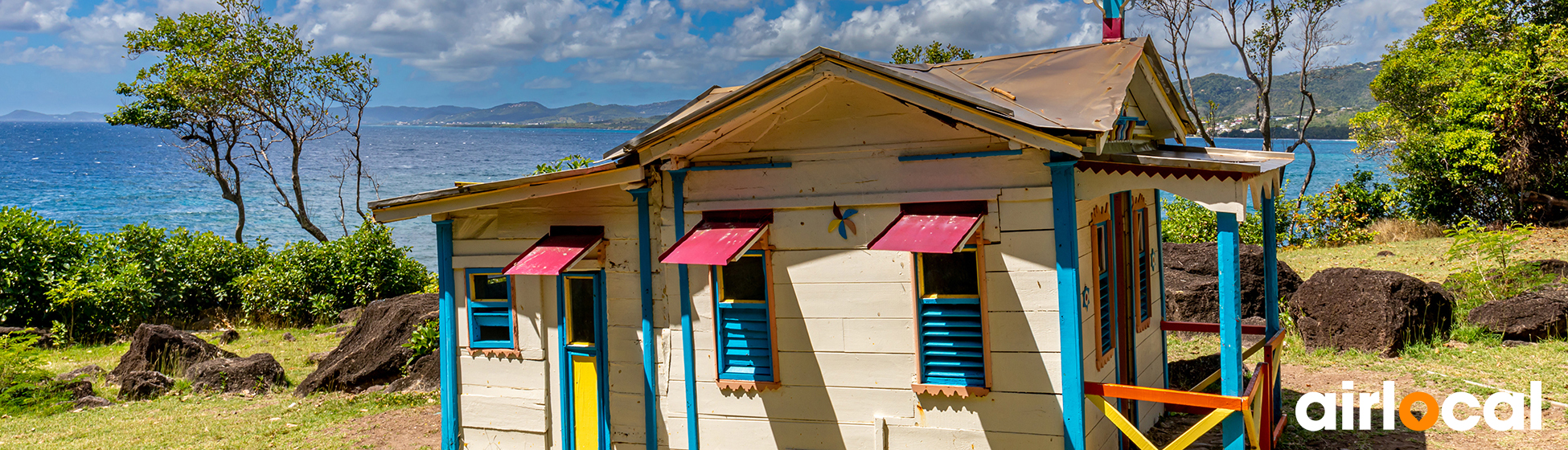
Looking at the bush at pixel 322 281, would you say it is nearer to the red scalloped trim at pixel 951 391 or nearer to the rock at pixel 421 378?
the rock at pixel 421 378

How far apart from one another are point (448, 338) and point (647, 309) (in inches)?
83.1

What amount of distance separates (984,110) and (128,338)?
18.1m

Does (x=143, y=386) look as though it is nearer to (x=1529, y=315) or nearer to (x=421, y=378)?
(x=421, y=378)

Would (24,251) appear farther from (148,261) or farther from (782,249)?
(782,249)

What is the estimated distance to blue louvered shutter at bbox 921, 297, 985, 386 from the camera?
6719 mm

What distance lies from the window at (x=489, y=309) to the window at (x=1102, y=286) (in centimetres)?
505

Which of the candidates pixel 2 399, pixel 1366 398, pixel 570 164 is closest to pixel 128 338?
pixel 2 399

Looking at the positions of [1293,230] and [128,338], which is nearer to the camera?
[128,338]

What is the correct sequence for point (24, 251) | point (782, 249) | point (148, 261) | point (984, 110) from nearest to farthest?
point (984, 110) < point (782, 249) < point (24, 251) < point (148, 261)

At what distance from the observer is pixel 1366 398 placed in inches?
355

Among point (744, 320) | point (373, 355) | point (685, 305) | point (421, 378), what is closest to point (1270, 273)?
point (744, 320)

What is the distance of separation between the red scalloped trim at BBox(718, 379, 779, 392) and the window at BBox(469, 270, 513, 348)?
2.20 metres

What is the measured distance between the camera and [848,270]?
7070 millimetres

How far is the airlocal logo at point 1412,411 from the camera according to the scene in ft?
27.6
